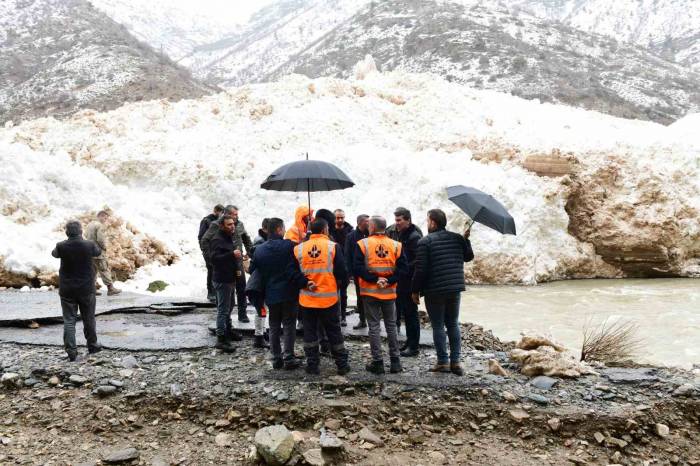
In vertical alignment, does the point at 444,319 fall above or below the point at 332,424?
above

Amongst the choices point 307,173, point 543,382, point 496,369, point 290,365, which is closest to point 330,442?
point 290,365

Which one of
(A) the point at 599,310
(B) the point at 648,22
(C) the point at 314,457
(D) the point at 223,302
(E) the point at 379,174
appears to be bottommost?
(A) the point at 599,310

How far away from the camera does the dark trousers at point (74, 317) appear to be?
6.15m

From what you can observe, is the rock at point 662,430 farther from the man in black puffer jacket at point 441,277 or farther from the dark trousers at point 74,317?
the dark trousers at point 74,317

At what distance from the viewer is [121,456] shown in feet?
14.3

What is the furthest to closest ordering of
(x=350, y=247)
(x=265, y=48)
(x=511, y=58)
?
(x=265, y=48)
(x=511, y=58)
(x=350, y=247)

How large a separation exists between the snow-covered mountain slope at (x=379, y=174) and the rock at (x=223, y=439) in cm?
744

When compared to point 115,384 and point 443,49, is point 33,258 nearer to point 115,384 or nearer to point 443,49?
point 115,384

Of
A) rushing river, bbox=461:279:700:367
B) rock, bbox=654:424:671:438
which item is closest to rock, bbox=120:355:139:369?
rock, bbox=654:424:671:438

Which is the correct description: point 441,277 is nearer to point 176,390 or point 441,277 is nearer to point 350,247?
point 350,247

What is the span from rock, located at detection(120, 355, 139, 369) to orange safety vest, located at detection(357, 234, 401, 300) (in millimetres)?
2698

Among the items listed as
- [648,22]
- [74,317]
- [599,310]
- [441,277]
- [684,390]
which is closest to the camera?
[684,390]

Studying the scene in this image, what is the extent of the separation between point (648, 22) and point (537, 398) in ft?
292

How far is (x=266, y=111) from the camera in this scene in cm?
2080
